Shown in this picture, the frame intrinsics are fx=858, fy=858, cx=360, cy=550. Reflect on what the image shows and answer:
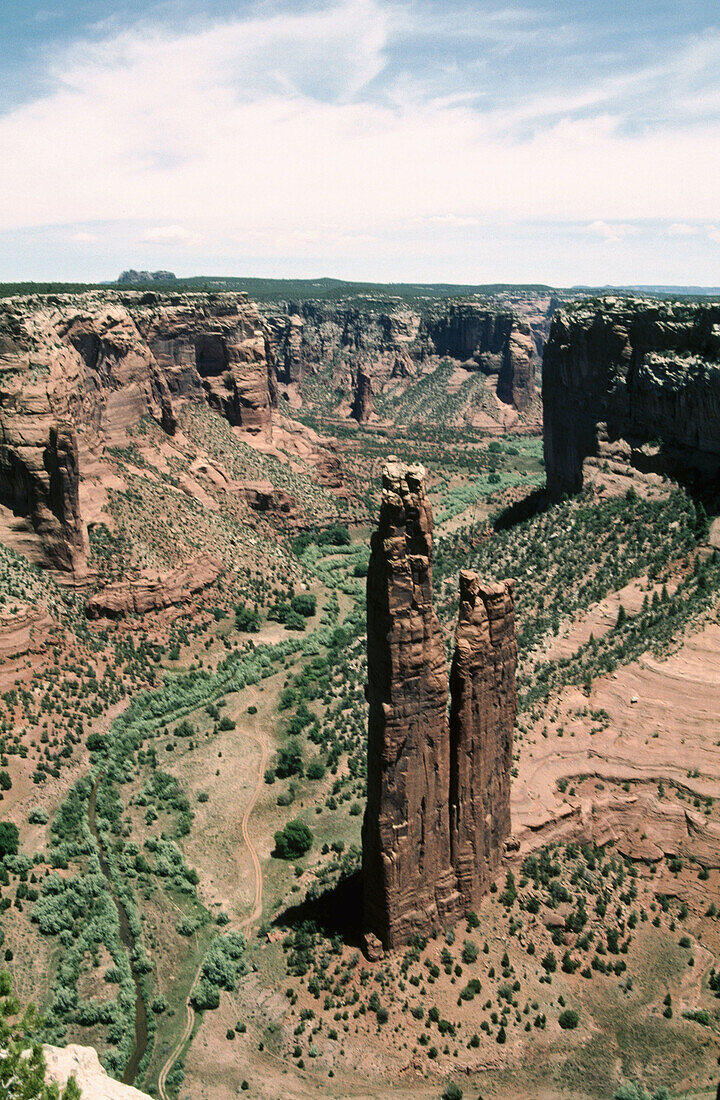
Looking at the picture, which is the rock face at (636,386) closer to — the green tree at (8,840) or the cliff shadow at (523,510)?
the cliff shadow at (523,510)

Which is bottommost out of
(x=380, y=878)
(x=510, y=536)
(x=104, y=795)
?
(x=104, y=795)

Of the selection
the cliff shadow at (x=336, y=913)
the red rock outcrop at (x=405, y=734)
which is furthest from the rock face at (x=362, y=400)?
the red rock outcrop at (x=405, y=734)

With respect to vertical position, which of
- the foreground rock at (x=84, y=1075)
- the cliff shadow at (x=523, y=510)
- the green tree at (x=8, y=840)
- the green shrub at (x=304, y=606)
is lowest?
the green tree at (x=8, y=840)

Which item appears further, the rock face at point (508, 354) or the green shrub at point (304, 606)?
the rock face at point (508, 354)

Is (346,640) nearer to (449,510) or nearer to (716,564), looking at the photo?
(716,564)

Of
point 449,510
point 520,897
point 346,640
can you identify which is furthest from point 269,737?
point 449,510

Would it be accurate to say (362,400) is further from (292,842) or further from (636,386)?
(292,842)
